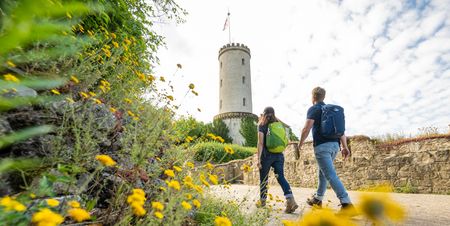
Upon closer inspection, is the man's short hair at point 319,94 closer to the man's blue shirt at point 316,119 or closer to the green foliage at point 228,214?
the man's blue shirt at point 316,119

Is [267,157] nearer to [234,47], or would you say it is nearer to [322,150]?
[322,150]

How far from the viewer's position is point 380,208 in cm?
55

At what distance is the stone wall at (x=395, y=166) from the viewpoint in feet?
20.7

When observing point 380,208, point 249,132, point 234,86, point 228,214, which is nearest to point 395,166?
point 228,214

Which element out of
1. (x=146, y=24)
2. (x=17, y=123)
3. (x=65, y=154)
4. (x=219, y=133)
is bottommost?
(x=65, y=154)

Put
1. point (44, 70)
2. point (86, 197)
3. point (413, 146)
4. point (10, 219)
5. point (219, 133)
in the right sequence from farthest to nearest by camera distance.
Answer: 1. point (219, 133)
2. point (413, 146)
3. point (44, 70)
4. point (86, 197)
5. point (10, 219)

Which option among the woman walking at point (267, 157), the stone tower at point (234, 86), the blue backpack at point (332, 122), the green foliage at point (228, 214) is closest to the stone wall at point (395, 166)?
the woman walking at point (267, 157)

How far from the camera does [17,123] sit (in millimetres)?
1923

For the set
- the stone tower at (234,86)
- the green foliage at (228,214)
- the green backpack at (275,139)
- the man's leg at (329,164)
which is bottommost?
the green foliage at (228,214)

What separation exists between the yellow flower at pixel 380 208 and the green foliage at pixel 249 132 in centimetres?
2552

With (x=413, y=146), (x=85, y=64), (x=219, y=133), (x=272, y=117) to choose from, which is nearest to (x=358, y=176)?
(x=413, y=146)

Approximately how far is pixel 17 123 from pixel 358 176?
7888 millimetres

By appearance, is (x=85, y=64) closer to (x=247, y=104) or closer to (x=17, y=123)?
(x=17, y=123)

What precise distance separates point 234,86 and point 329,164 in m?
29.0
